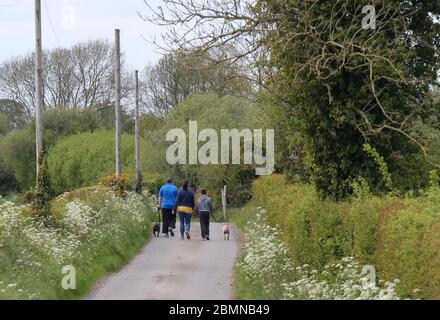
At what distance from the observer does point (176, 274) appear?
54.0 ft

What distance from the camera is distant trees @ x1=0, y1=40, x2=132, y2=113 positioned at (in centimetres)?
6794

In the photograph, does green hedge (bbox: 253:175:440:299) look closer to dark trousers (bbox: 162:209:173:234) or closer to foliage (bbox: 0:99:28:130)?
dark trousers (bbox: 162:209:173:234)

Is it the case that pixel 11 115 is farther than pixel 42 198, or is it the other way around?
pixel 11 115

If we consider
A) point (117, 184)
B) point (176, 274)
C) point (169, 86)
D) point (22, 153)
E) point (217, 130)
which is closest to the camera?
point (176, 274)

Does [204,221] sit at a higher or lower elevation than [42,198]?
lower

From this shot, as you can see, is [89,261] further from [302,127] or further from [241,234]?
[241,234]

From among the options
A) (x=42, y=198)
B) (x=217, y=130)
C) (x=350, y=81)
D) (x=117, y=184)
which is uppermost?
(x=350, y=81)

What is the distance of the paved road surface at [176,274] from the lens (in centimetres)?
1390

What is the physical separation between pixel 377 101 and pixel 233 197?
29966 millimetres

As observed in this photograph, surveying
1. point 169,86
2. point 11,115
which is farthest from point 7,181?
point 169,86

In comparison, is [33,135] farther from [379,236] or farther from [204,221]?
[379,236]

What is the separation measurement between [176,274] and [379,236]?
22.5 feet

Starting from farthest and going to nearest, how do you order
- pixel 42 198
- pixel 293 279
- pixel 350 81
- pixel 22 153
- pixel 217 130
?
pixel 22 153
pixel 217 130
pixel 42 198
pixel 350 81
pixel 293 279
